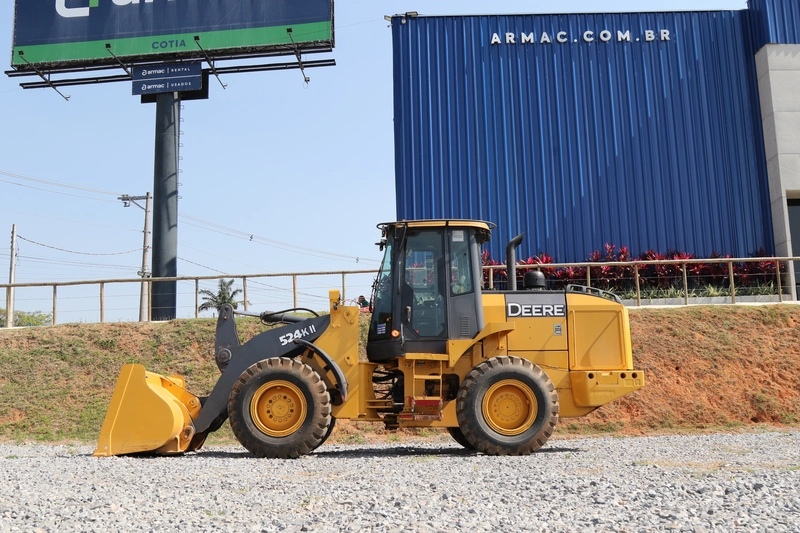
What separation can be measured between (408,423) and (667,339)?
9.76 m

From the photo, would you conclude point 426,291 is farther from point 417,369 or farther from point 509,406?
point 509,406

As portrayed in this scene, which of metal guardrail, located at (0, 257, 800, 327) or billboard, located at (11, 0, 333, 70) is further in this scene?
billboard, located at (11, 0, 333, 70)

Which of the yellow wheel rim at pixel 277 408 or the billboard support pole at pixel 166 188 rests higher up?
the billboard support pole at pixel 166 188

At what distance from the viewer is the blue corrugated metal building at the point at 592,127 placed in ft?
75.7

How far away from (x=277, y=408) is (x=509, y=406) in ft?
9.69

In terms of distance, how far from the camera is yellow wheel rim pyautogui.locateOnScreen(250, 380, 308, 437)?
9.41 meters

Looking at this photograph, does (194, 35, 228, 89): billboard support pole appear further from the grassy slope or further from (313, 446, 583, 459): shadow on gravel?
(313, 446, 583, 459): shadow on gravel

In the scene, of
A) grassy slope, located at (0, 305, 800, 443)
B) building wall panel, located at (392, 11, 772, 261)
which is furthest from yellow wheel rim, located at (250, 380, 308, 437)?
building wall panel, located at (392, 11, 772, 261)

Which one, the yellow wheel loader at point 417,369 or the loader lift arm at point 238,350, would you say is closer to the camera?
the yellow wheel loader at point 417,369

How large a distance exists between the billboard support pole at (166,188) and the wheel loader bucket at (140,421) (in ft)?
44.2

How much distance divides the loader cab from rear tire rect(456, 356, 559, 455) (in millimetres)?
647

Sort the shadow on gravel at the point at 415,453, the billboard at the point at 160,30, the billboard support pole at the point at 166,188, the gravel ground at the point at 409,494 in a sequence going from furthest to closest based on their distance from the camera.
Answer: the billboard at the point at 160,30 < the billboard support pole at the point at 166,188 < the shadow on gravel at the point at 415,453 < the gravel ground at the point at 409,494

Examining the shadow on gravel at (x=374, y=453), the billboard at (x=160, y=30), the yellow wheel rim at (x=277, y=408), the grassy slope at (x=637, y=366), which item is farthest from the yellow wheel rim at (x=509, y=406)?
the billboard at (x=160, y=30)

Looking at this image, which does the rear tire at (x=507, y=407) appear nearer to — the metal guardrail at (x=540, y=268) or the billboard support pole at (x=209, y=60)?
the metal guardrail at (x=540, y=268)
